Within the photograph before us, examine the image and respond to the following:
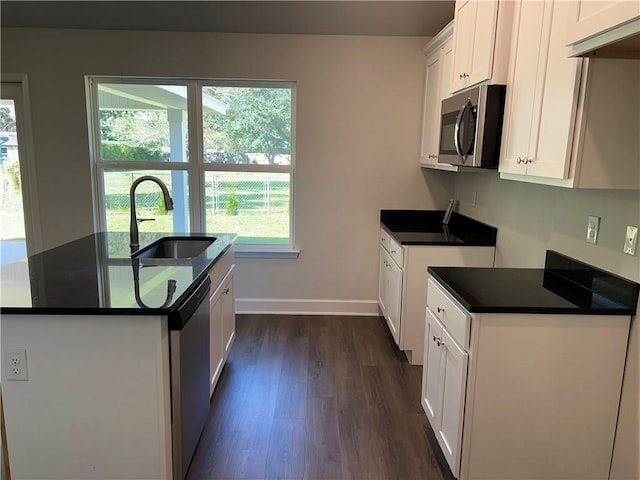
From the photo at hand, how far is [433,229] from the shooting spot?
3.61 meters

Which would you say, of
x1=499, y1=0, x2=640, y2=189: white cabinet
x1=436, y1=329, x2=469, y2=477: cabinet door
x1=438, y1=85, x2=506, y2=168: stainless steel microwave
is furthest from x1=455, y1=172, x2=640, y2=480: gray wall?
x1=436, y1=329, x2=469, y2=477: cabinet door

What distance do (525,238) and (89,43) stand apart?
3.75 m

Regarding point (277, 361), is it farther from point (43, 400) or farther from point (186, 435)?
point (43, 400)

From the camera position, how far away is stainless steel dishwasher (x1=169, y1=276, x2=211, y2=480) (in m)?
1.67

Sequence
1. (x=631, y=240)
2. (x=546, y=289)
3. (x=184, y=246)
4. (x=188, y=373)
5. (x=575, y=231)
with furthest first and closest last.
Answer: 1. (x=184, y=246)
2. (x=575, y=231)
3. (x=546, y=289)
4. (x=188, y=373)
5. (x=631, y=240)

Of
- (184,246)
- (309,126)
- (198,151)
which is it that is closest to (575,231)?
(184,246)

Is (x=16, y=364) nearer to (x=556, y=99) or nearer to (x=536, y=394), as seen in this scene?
(x=536, y=394)

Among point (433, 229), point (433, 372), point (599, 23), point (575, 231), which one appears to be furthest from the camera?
point (433, 229)

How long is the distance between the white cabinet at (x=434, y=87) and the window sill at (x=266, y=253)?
1413 mm

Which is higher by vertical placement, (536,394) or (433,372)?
(536,394)

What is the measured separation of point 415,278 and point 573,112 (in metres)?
1.64

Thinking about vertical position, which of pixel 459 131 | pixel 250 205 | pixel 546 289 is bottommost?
pixel 546 289

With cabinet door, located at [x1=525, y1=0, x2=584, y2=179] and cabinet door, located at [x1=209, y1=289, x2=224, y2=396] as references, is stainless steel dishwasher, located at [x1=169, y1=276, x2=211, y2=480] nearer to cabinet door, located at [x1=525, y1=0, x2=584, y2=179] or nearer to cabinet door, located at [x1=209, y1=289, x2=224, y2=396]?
cabinet door, located at [x1=209, y1=289, x2=224, y2=396]

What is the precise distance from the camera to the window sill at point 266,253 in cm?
402
